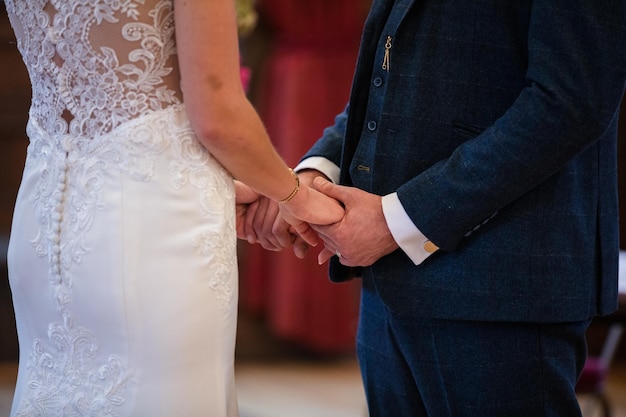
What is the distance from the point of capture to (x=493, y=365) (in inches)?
64.8

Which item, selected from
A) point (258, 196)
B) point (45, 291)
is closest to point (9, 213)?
point (258, 196)

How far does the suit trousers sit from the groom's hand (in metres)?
0.15

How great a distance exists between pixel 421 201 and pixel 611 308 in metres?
0.47

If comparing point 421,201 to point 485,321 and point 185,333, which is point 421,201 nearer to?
point 485,321

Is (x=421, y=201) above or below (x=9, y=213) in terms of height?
above

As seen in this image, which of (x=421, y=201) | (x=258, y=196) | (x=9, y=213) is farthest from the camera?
(x=9, y=213)

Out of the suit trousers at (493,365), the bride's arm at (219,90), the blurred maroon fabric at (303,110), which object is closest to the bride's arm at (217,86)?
the bride's arm at (219,90)

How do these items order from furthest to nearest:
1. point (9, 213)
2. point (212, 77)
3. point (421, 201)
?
point (9, 213) < point (421, 201) < point (212, 77)

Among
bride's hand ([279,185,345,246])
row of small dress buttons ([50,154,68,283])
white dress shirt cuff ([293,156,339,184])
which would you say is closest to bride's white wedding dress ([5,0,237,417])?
row of small dress buttons ([50,154,68,283])

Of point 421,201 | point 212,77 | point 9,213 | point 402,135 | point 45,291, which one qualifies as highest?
point 212,77

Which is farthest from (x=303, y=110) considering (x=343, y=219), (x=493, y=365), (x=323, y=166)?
(x=493, y=365)

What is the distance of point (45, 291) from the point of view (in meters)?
1.53

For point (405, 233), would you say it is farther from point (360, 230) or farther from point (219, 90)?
point (219, 90)

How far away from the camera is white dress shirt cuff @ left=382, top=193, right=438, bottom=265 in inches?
65.4
